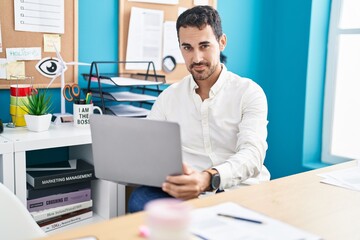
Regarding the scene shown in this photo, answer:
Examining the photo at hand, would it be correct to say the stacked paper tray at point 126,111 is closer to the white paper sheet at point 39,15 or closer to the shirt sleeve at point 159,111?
the shirt sleeve at point 159,111

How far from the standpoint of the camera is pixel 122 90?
2.42m

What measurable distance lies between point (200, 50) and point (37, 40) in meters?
0.81

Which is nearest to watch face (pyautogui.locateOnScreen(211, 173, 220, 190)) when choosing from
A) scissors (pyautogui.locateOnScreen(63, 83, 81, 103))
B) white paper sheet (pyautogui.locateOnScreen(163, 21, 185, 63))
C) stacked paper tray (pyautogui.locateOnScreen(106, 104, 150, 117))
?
stacked paper tray (pyautogui.locateOnScreen(106, 104, 150, 117))

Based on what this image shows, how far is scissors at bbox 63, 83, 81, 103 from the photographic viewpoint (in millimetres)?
2099

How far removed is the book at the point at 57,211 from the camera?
179 centimetres

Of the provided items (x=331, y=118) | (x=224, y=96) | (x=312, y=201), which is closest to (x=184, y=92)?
(x=224, y=96)

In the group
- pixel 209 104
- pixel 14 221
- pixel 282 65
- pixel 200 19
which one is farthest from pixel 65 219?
pixel 282 65

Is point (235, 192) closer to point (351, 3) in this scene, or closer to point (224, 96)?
point (224, 96)

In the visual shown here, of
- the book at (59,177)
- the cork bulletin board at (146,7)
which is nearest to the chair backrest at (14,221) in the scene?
the book at (59,177)

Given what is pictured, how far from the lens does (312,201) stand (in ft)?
3.83

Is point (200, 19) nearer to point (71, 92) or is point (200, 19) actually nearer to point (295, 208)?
point (71, 92)

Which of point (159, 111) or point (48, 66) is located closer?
point (159, 111)

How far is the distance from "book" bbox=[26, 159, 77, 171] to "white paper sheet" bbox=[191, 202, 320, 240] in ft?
3.51

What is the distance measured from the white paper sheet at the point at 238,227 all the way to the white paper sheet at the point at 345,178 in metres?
0.43
